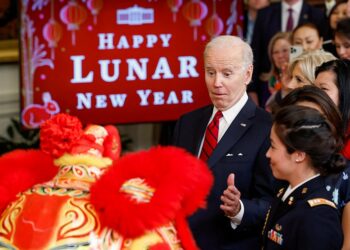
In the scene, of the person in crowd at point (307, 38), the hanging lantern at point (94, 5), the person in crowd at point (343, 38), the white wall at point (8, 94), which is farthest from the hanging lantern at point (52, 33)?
the person in crowd at point (343, 38)

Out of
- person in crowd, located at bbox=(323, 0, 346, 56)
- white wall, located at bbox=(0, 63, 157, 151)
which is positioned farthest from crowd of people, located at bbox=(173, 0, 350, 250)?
white wall, located at bbox=(0, 63, 157, 151)

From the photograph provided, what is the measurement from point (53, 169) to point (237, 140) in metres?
0.85

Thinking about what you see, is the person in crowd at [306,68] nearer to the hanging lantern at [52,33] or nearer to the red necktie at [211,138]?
the red necktie at [211,138]

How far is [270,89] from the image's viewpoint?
5.29m

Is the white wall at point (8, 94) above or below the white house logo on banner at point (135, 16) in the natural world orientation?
below

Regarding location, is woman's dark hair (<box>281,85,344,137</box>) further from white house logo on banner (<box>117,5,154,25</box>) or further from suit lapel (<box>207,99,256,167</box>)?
white house logo on banner (<box>117,5,154,25</box>)

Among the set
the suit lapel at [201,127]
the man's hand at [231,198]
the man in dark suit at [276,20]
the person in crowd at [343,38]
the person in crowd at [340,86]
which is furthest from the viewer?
the man in dark suit at [276,20]

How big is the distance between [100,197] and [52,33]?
117 inches

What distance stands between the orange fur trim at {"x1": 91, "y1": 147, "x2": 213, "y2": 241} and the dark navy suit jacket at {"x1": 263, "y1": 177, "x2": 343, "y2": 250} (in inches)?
10.3

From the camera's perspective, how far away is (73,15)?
17.2 feet

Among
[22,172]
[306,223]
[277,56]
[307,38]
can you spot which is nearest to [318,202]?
[306,223]

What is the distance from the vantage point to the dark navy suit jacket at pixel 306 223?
97.1 inches

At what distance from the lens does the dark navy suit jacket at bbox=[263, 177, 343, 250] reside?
2467mm

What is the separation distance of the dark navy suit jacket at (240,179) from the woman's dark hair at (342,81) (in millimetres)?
277
